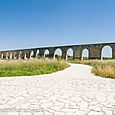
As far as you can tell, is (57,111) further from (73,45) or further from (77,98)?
(73,45)

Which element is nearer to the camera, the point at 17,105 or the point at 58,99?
the point at 17,105

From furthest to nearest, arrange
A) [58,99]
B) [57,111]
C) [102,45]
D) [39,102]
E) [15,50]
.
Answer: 1. [15,50]
2. [102,45]
3. [58,99]
4. [39,102]
5. [57,111]

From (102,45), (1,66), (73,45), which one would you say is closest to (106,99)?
(1,66)

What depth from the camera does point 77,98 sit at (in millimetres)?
5277

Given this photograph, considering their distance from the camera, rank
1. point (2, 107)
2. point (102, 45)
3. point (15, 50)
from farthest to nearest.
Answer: point (15, 50) → point (102, 45) → point (2, 107)

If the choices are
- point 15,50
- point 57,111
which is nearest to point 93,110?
point 57,111

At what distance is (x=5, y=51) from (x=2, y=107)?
172 ft

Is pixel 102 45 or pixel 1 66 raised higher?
pixel 102 45

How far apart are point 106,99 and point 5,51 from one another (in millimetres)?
52253

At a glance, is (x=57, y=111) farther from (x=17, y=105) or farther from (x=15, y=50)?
(x=15, y=50)

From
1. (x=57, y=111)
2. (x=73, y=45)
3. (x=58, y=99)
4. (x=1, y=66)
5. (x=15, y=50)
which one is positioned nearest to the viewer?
(x=57, y=111)

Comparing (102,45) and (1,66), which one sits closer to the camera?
(1,66)

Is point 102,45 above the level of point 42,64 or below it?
above

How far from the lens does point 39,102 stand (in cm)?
480
